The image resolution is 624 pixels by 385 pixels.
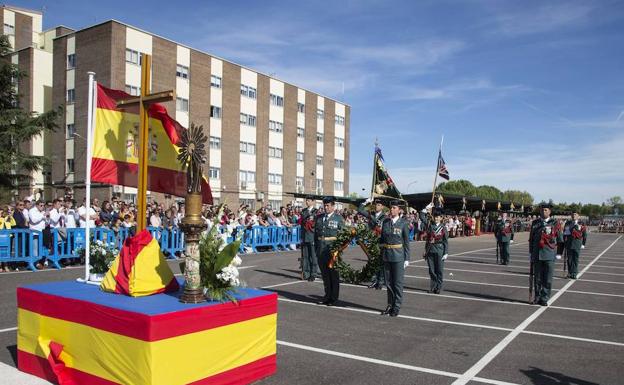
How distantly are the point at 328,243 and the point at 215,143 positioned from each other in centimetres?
3791

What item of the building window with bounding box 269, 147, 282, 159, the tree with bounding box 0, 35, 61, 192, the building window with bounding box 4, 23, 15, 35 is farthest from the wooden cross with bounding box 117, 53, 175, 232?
the building window with bounding box 4, 23, 15, 35

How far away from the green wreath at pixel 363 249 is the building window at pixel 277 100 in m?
42.9

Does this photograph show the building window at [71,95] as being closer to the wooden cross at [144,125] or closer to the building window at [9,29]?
the building window at [9,29]

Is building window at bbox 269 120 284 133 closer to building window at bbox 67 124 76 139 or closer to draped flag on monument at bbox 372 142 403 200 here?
building window at bbox 67 124 76 139

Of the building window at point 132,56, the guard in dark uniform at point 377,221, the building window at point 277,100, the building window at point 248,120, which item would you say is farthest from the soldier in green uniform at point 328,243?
the building window at point 277,100

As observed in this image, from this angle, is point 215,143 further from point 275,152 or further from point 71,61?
point 71,61

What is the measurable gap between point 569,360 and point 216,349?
4.77 m

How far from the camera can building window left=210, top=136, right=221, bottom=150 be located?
46.4 meters

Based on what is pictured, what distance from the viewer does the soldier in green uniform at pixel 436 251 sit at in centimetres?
1212

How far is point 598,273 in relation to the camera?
18.3 meters

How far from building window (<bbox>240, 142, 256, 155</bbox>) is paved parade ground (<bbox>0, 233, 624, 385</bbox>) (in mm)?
36033

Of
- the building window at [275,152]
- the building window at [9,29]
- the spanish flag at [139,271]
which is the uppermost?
the building window at [9,29]

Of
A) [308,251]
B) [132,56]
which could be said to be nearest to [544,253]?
[308,251]

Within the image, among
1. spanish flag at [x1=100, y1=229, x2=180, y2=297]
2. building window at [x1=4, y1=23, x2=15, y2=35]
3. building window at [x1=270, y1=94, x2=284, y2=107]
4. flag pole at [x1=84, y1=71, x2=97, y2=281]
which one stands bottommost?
spanish flag at [x1=100, y1=229, x2=180, y2=297]
